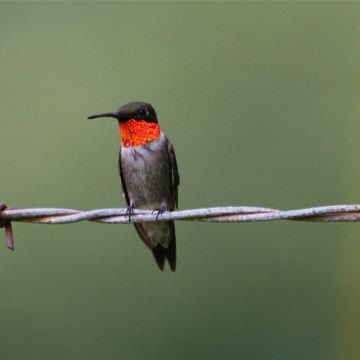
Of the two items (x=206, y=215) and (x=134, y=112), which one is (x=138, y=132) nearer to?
(x=134, y=112)

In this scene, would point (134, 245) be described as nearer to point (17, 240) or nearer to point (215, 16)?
point (17, 240)

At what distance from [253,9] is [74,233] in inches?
116

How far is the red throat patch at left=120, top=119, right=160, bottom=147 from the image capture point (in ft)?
15.4

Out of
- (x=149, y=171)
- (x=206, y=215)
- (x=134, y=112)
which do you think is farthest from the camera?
(x=149, y=171)

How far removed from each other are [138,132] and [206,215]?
5.71ft

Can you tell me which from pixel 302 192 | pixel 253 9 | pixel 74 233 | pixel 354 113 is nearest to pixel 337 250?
pixel 302 192

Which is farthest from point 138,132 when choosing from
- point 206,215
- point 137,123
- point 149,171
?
point 206,215

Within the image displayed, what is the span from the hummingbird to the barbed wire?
1500mm

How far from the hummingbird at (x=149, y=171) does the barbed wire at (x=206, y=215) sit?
1.50 m

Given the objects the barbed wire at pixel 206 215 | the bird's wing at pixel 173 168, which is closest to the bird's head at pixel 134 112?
the bird's wing at pixel 173 168

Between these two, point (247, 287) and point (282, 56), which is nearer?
point (247, 287)

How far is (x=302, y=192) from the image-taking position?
639cm

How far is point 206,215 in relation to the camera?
3064 mm

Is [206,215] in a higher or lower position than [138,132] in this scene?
lower
